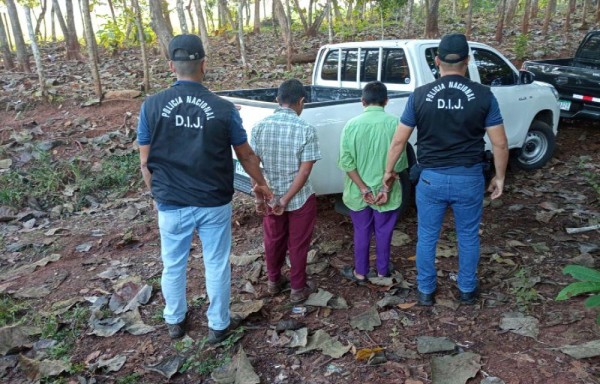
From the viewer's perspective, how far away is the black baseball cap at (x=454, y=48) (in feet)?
10.1

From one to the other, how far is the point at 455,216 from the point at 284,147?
1.35 m

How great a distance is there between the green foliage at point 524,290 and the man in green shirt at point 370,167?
1075mm

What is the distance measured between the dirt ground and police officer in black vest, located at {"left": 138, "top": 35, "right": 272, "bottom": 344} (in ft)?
1.92

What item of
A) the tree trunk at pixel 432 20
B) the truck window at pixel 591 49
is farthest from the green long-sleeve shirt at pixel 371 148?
the tree trunk at pixel 432 20

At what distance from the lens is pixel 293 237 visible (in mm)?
3627

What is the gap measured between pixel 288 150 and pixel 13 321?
267 cm

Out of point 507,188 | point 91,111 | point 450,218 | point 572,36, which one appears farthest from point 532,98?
point 572,36

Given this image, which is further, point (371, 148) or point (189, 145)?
point (371, 148)

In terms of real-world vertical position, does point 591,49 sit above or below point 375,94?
below

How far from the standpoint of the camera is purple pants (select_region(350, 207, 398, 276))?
385cm

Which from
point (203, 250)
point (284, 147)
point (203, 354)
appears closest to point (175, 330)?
point (203, 354)

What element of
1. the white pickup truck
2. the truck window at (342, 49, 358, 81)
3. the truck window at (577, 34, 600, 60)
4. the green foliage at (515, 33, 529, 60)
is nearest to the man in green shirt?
the white pickup truck

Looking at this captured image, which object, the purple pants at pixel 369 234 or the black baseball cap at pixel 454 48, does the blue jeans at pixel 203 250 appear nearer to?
the purple pants at pixel 369 234

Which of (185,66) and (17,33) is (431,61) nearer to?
(185,66)
